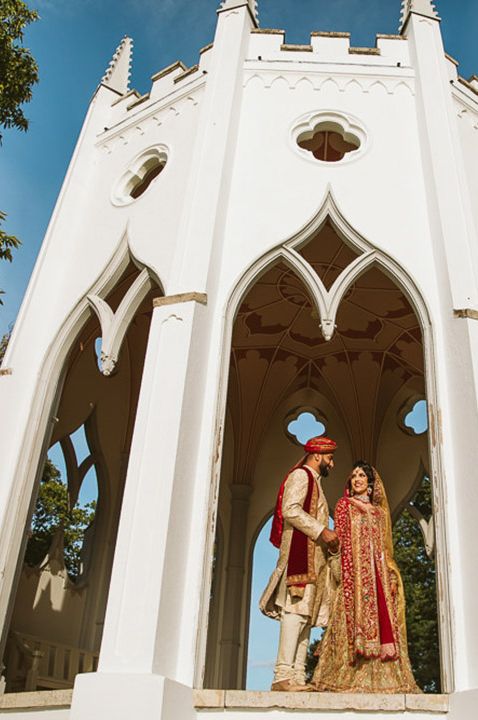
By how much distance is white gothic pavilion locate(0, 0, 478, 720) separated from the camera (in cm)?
544

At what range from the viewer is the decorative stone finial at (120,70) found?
11.0m

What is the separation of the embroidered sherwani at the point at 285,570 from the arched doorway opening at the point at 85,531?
12.3 feet

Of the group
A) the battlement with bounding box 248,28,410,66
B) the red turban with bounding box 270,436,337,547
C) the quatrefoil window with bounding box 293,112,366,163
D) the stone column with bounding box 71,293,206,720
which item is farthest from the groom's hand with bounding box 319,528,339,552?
the battlement with bounding box 248,28,410,66

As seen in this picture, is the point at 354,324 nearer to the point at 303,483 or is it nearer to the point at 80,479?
the point at 80,479

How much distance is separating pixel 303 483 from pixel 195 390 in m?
1.24

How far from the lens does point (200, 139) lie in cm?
810

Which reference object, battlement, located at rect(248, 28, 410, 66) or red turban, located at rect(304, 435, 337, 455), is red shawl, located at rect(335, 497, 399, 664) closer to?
red turban, located at rect(304, 435, 337, 455)

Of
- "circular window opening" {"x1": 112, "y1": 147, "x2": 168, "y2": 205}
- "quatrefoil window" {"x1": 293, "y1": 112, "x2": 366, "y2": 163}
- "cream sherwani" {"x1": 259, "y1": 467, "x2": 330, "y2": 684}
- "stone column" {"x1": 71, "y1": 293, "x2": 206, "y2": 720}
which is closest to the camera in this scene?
"stone column" {"x1": 71, "y1": 293, "x2": 206, "y2": 720}

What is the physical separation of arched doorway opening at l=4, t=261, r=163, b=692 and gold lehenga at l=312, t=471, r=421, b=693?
4191 millimetres

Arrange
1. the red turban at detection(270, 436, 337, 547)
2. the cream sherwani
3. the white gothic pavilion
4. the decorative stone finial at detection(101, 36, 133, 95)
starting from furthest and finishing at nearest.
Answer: the decorative stone finial at detection(101, 36, 133, 95), the red turban at detection(270, 436, 337, 547), the cream sherwani, the white gothic pavilion

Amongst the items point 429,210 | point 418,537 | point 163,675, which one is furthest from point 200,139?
point 418,537

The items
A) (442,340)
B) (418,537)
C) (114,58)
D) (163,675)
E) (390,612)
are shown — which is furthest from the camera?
(418,537)

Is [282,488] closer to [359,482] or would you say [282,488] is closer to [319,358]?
[359,482]

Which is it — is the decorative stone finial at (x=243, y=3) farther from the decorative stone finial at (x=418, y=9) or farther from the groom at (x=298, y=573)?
the groom at (x=298, y=573)
